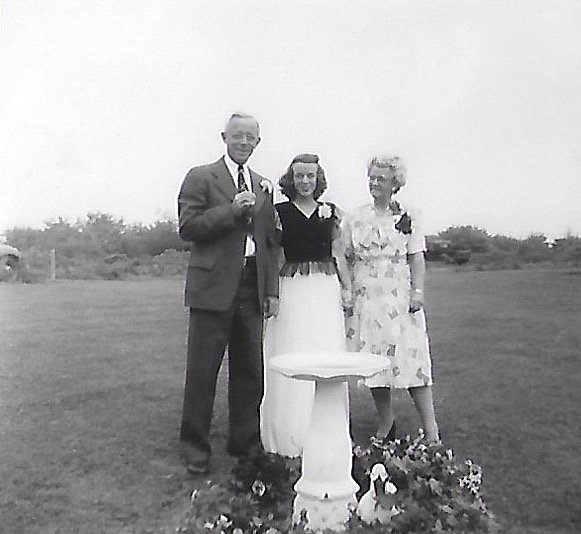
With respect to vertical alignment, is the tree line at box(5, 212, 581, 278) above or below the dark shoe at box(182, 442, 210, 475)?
above

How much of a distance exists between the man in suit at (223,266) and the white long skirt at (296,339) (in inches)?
2.3

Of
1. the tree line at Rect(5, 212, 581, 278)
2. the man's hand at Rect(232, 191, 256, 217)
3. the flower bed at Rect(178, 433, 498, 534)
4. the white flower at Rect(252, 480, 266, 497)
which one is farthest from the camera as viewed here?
the tree line at Rect(5, 212, 581, 278)

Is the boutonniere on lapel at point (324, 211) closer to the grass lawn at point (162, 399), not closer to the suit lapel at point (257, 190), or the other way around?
the suit lapel at point (257, 190)

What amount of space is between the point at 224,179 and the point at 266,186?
Answer: 0.13 meters

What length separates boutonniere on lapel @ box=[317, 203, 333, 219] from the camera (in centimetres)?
204

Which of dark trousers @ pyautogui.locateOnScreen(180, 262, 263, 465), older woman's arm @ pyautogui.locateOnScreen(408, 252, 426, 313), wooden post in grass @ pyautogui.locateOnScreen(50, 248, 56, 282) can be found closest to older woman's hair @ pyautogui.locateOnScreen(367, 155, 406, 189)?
older woman's arm @ pyautogui.locateOnScreen(408, 252, 426, 313)

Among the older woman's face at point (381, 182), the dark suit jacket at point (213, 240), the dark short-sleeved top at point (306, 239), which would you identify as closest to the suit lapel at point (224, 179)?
the dark suit jacket at point (213, 240)

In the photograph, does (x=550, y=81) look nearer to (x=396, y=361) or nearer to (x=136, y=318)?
(x=396, y=361)

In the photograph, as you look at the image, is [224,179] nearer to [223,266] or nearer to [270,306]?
[223,266]

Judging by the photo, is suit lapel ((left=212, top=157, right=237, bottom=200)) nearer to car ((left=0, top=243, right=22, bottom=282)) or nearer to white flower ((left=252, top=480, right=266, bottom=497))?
car ((left=0, top=243, right=22, bottom=282))

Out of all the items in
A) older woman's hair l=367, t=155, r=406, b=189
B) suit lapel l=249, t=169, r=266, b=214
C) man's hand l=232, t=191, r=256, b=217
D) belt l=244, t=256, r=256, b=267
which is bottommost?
belt l=244, t=256, r=256, b=267

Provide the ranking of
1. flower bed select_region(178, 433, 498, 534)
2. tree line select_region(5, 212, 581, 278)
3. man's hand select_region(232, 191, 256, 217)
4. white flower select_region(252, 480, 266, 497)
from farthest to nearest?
tree line select_region(5, 212, 581, 278), man's hand select_region(232, 191, 256, 217), white flower select_region(252, 480, 266, 497), flower bed select_region(178, 433, 498, 534)

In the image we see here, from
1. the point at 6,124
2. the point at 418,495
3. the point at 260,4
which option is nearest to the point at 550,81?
the point at 260,4

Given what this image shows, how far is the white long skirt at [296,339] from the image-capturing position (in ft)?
6.71
